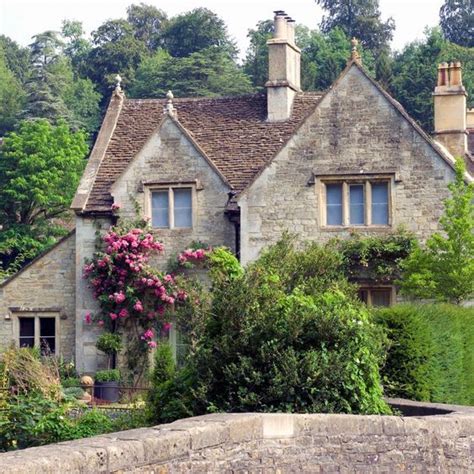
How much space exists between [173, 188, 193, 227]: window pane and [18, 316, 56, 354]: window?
12.8 ft

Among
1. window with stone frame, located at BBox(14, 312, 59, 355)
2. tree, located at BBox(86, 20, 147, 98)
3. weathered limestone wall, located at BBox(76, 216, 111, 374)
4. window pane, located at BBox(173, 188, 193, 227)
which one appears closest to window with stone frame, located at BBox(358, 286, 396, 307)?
window pane, located at BBox(173, 188, 193, 227)

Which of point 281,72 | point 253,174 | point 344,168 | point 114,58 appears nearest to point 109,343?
point 253,174

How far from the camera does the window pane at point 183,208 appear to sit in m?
33.2

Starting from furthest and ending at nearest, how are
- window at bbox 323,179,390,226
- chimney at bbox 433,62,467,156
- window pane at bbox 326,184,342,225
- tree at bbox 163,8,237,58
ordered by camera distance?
tree at bbox 163,8,237,58 < chimney at bbox 433,62,467,156 < window pane at bbox 326,184,342,225 < window at bbox 323,179,390,226

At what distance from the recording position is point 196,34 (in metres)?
114

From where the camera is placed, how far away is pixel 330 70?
9162 centimetres

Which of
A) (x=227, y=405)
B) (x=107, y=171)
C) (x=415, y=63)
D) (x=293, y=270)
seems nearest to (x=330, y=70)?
(x=415, y=63)

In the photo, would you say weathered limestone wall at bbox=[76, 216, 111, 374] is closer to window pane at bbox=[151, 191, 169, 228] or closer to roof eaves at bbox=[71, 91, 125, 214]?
roof eaves at bbox=[71, 91, 125, 214]

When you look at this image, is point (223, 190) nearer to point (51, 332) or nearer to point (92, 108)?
point (51, 332)

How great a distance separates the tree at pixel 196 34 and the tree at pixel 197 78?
1338 cm

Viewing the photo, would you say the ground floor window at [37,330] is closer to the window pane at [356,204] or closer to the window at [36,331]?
the window at [36,331]

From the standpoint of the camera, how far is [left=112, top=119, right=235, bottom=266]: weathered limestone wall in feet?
108

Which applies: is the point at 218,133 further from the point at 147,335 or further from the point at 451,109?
the point at 451,109

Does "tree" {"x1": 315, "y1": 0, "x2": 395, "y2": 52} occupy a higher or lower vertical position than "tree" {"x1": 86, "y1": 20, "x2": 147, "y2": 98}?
higher
